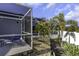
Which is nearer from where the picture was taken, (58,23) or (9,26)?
(9,26)

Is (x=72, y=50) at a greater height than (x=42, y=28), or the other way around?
(x=42, y=28)

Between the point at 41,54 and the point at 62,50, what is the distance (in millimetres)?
423

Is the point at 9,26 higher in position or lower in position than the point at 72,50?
higher

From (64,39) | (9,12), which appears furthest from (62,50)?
(9,12)

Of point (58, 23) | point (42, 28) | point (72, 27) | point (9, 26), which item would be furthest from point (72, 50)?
point (9, 26)

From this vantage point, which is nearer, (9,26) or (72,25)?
(9,26)

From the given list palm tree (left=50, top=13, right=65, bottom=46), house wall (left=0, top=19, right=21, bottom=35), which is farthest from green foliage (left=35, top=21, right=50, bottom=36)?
house wall (left=0, top=19, right=21, bottom=35)

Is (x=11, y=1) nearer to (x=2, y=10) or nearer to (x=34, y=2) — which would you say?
(x=2, y=10)

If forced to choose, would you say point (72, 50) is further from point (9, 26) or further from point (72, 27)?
point (9, 26)

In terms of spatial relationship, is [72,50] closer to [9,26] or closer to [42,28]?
[42,28]

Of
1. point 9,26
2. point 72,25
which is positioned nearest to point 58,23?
point 72,25

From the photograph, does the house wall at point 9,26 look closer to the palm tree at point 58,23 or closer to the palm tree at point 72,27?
the palm tree at point 58,23

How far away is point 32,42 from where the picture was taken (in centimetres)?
321

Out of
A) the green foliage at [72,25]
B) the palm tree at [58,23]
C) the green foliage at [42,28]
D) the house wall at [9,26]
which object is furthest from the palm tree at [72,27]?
the house wall at [9,26]
